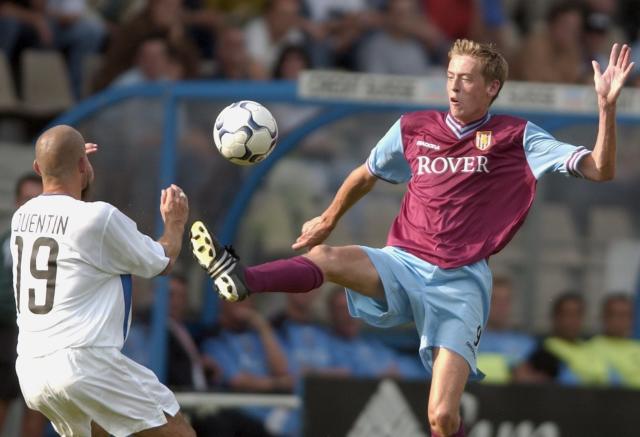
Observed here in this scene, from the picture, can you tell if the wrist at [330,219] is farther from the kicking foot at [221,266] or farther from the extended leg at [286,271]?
the kicking foot at [221,266]

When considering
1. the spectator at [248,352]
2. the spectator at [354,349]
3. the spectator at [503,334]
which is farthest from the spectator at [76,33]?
the spectator at [503,334]

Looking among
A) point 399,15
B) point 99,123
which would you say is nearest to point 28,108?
point 99,123

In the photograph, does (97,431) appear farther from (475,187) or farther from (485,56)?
(485,56)

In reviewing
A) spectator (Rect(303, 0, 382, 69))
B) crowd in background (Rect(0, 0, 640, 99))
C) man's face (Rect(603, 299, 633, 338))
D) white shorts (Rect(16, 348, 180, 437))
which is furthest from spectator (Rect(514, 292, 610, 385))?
white shorts (Rect(16, 348, 180, 437))

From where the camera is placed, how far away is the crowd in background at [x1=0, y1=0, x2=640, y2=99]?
41.9ft

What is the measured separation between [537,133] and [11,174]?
5173mm

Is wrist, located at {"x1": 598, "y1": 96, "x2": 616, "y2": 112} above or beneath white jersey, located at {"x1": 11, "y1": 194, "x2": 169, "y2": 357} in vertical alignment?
above

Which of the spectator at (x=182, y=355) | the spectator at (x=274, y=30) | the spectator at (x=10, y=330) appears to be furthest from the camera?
the spectator at (x=274, y=30)

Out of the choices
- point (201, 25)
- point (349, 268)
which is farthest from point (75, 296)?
point (201, 25)

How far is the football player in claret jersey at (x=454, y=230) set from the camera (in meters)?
7.65

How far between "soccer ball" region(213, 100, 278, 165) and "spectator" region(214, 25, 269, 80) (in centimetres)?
497

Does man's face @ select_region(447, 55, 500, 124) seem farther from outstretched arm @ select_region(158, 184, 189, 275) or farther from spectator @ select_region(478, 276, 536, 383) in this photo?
spectator @ select_region(478, 276, 536, 383)

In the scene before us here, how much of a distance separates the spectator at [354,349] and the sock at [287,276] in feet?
14.1

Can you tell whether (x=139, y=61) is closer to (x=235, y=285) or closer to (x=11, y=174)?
(x=11, y=174)
